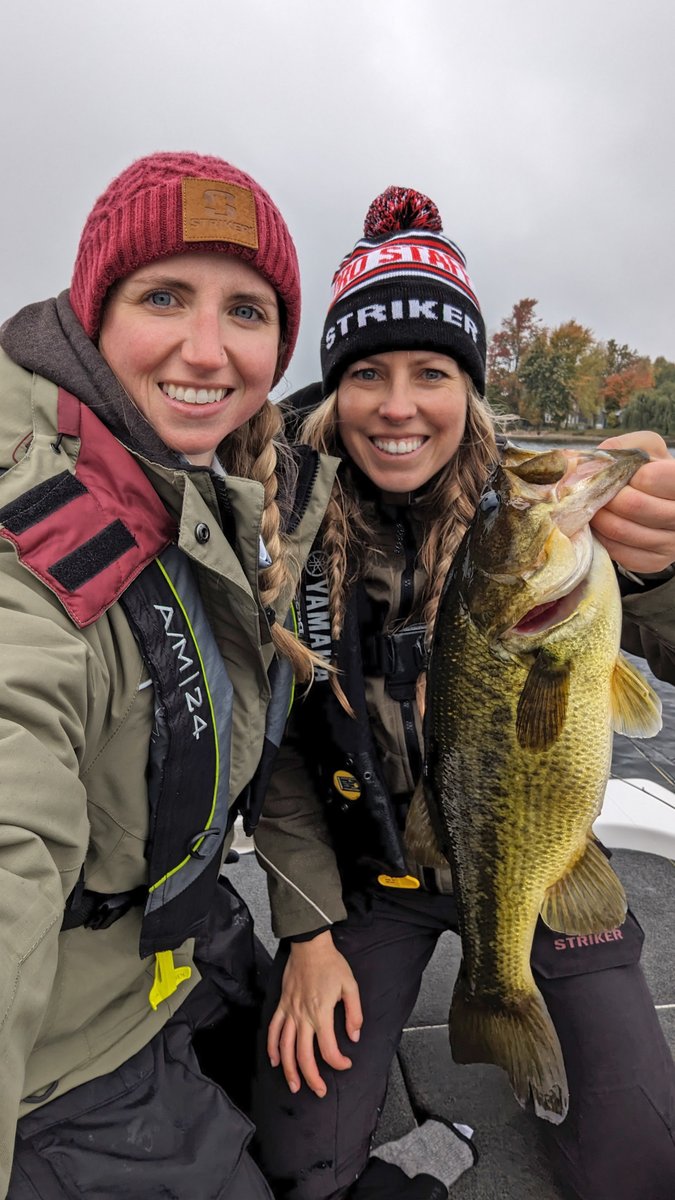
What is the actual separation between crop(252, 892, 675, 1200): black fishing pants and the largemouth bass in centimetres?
44

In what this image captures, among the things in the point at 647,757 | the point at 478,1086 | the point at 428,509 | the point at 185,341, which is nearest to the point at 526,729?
the point at 428,509

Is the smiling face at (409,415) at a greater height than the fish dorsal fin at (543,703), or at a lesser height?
greater

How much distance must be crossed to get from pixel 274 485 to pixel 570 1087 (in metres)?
2.07

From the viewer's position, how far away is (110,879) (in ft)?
5.65

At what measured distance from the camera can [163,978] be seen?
1.92 meters

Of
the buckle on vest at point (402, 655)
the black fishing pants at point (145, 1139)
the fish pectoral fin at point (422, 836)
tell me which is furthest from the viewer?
the buckle on vest at point (402, 655)

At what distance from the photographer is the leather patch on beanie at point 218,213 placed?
5.95ft

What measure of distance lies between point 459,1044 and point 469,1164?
1.96 ft

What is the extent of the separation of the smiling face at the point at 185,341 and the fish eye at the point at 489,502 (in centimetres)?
72

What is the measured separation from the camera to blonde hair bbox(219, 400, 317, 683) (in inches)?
84.4

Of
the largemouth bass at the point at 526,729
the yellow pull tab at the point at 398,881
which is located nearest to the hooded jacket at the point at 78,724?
the largemouth bass at the point at 526,729

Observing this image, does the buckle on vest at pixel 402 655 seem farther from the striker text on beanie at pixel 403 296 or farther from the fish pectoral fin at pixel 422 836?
the striker text on beanie at pixel 403 296

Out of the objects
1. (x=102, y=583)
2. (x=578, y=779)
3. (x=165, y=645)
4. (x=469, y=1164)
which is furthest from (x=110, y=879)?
(x=469, y=1164)

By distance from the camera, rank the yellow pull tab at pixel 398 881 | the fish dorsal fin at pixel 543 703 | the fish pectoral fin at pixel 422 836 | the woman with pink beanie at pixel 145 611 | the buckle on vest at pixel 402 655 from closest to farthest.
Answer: the woman with pink beanie at pixel 145 611
the fish dorsal fin at pixel 543 703
the fish pectoral fin at pixel 422 836
the buckle on vest at pixel 402 655
the yellow pull tab at pixel 398 881
